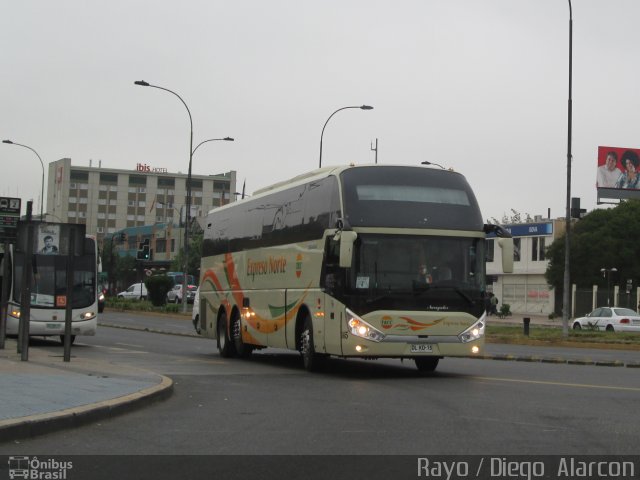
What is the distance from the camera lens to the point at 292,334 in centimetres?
1925

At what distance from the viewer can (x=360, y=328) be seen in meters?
16.8

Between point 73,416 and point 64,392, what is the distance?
2.18m

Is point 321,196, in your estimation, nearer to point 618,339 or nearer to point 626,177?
point 618,339

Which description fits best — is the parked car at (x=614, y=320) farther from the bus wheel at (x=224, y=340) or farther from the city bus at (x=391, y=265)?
the city bus at (x=391, y=265)

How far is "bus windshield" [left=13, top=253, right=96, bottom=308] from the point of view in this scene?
84.6 ft

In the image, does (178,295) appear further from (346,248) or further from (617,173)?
(346,248)

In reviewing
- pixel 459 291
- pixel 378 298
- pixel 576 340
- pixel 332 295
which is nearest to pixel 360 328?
pixel 378 298

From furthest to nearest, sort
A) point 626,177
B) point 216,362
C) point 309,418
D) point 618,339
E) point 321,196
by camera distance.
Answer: point 626,177 → point 618,339 → point 216,362 → point 321,196 → point 309,418

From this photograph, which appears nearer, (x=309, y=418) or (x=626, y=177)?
(x=309, y=418)

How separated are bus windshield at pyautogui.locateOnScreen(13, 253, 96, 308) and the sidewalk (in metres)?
7.79

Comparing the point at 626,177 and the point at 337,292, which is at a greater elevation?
the point at 626,177

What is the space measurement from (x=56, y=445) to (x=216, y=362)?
12.8 meters
